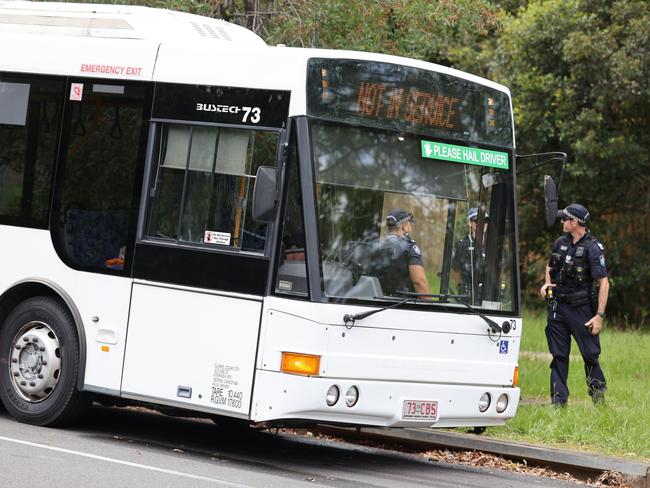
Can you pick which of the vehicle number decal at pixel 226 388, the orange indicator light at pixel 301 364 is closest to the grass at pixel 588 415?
the orange indicator light at pixel 301 364

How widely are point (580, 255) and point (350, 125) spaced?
3.85 m

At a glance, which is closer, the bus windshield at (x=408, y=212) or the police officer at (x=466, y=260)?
the bus windshield at (x=408, y=212)

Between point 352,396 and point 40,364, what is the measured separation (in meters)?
2.81

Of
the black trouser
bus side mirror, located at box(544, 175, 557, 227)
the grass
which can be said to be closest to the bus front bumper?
the grass

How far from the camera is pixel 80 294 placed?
10344 mm

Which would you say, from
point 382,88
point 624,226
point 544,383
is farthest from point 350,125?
point 624,226

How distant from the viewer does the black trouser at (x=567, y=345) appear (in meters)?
12.5

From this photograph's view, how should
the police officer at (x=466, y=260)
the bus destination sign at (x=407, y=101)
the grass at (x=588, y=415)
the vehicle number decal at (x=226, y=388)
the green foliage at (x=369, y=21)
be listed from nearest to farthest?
the vehicle number decal at (x=226, y=388), the bus destination sign at (x=407, y=101), the police officer at (x=466, y=260), the grass at (x=588, y=415), the green foliage at (x=369, y=21)

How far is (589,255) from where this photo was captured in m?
12.4

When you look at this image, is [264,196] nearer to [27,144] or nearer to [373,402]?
[373,402]

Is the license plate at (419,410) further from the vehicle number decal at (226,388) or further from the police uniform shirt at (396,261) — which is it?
the vehicle number decal at (226,388)

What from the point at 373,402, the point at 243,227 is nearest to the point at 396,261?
the point at 373,402

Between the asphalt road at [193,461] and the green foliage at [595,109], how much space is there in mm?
14274

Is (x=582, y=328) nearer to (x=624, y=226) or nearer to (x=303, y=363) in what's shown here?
(x=303, y=363)
